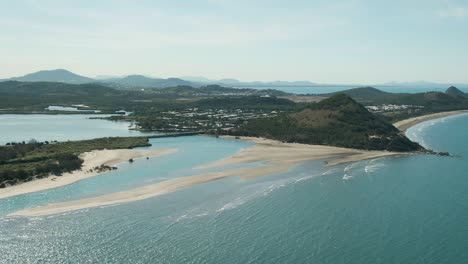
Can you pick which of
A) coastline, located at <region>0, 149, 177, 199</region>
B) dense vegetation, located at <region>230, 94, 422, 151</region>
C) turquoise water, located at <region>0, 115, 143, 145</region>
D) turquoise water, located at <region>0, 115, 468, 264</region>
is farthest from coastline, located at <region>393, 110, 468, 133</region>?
turquoise water, located at <region>0, 115, 143, 145</region>

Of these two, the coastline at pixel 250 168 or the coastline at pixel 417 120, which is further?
the coastline at pixel 417 120

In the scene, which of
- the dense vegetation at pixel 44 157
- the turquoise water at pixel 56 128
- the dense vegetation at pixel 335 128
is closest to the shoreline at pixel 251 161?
the dense vegetation at pixel 335 128

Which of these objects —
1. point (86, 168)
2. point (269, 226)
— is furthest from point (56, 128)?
point (269, 226)

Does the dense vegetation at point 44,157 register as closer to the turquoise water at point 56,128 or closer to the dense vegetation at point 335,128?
the turquoise water at point 56,128

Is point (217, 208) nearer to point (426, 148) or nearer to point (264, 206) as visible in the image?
point (264, 206)

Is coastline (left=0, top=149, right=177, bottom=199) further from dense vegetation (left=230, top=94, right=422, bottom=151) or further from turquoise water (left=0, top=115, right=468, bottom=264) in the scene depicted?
dense vegetation (left=230, top=94, right=422, bottom=151)

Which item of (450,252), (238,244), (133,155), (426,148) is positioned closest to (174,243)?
(238,244)

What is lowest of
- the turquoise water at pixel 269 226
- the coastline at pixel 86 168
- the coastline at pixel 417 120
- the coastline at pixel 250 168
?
the turquoise water at pixel 269 226
